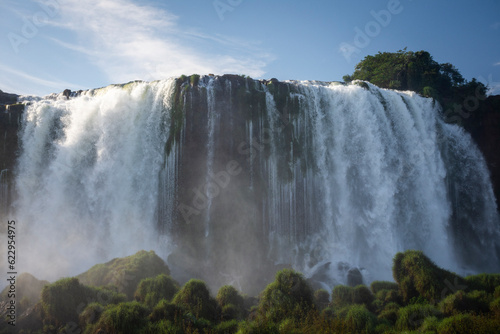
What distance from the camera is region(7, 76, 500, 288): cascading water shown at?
19688mm

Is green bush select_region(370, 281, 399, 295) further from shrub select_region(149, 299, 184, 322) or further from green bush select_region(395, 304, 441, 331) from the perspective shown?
shrub select_region(149, 299, 184, 322)

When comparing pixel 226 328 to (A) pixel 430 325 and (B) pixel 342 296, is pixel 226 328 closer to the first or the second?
(B) pixel 342 296

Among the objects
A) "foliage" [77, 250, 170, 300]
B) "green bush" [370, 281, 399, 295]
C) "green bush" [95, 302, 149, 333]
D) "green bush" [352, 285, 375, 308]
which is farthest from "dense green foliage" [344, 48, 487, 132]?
"green bush" [95, 302, 149, 333]

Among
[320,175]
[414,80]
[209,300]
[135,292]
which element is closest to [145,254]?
[135,292]

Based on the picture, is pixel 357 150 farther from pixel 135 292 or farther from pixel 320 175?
pixel 135 292

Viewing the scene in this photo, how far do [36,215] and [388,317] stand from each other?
62.8 ft

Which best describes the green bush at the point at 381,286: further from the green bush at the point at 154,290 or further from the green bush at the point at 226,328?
the green bush at the point at 154,290

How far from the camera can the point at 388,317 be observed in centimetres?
1049

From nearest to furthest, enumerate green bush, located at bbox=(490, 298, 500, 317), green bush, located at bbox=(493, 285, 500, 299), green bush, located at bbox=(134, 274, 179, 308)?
green bush, located at bbox=(490, 298, 500, 317) → green bush, located at bbox=(493, 285, 500, 299) → green bush, located at bbox=(134, 274, 179, 308)

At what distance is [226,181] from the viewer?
66.0 ft

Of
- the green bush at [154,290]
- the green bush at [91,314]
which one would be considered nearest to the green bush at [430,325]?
the green bush at [154,290]

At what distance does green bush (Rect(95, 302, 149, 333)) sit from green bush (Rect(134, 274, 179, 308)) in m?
2.06

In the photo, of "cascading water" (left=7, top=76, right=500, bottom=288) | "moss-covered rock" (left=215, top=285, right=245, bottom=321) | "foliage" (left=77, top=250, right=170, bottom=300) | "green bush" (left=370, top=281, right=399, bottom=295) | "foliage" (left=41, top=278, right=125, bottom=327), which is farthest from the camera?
"cascading water" (left=7, top=76, right=500, bottom=288)

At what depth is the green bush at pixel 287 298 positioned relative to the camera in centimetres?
1024
